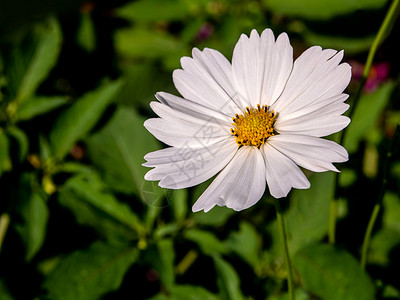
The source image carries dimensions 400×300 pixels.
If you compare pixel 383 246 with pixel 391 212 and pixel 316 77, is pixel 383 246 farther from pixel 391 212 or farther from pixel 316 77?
pixel 316 77

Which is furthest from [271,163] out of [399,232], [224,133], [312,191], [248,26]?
[248,26]

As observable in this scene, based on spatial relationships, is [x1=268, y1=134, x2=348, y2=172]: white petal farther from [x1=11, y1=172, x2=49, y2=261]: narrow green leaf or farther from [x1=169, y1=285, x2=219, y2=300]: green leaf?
[x1=11, y1=172, x2=49, y2=261]: narrow green leaf

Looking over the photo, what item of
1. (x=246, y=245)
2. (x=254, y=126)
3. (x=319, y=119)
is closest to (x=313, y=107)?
(x=319, y=119)

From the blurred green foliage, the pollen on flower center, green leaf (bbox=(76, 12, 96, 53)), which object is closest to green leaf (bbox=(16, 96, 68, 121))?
the blurred green foliage

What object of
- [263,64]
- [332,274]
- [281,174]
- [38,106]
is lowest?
[332,274]

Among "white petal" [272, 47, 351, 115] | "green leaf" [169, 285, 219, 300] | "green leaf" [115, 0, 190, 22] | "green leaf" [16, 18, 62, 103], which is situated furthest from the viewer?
"green leaf" [115, 0, 190, 22]

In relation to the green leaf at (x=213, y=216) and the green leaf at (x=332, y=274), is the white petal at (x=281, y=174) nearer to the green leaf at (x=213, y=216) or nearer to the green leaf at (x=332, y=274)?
the green leaf at (x=332, y=274)
